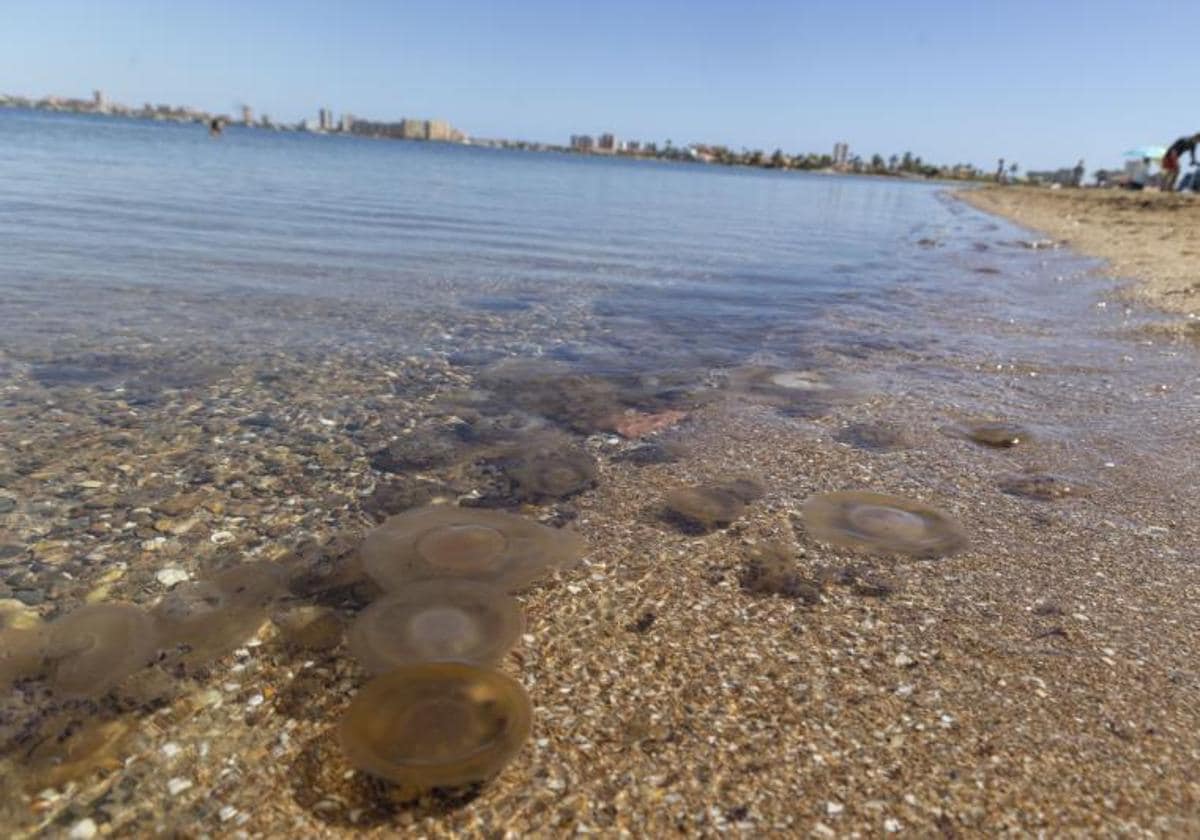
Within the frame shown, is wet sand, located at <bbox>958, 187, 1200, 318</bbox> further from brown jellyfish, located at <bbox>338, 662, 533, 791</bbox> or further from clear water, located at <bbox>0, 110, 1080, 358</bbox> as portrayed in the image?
brown jellyfish, located at <bbox>338, 662, 533, 791</bbox>

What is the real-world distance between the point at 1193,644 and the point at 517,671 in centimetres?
339

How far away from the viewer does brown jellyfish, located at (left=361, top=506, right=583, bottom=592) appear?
4.19m

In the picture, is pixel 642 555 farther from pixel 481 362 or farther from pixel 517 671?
pixel 481 362

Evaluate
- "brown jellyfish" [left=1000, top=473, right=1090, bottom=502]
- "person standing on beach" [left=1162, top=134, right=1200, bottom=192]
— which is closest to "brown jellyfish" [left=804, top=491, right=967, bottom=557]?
"brown jellyfish" [left=1000, top=473, right=1090, bottom=502]

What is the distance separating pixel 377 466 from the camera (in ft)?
18.2

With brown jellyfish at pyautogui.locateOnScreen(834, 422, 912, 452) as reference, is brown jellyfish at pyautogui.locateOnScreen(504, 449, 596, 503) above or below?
below

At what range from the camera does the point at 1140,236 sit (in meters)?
25.5

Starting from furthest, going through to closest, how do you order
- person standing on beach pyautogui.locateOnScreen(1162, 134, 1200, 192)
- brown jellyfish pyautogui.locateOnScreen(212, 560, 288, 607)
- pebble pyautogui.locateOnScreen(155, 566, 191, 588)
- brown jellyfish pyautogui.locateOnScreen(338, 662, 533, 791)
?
person standing on beach pyautogui.locateOnScreen(1162, 134, 1200, 192), pebble pyautogui.locateOnScreen(155, 566, 191, 588), brown jellyfish pyautogui.locateOnScreen(212, 560, 288, 607), brown jellyfish pyautogui.locateOnScreen(338, 662, 533, 791)

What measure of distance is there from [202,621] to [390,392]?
12.6 feet

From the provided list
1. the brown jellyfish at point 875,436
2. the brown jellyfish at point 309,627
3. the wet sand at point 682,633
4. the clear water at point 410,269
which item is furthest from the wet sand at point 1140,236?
the brown jellyfish at point 309,627

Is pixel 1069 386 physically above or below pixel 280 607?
above

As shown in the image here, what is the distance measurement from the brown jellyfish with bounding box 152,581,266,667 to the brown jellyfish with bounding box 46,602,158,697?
0.28ft

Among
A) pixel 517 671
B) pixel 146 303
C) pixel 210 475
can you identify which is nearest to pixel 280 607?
pixel 517 671

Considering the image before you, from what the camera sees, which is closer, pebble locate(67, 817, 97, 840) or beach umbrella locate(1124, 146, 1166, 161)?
pebble locate(67, 817, 97, 840)
